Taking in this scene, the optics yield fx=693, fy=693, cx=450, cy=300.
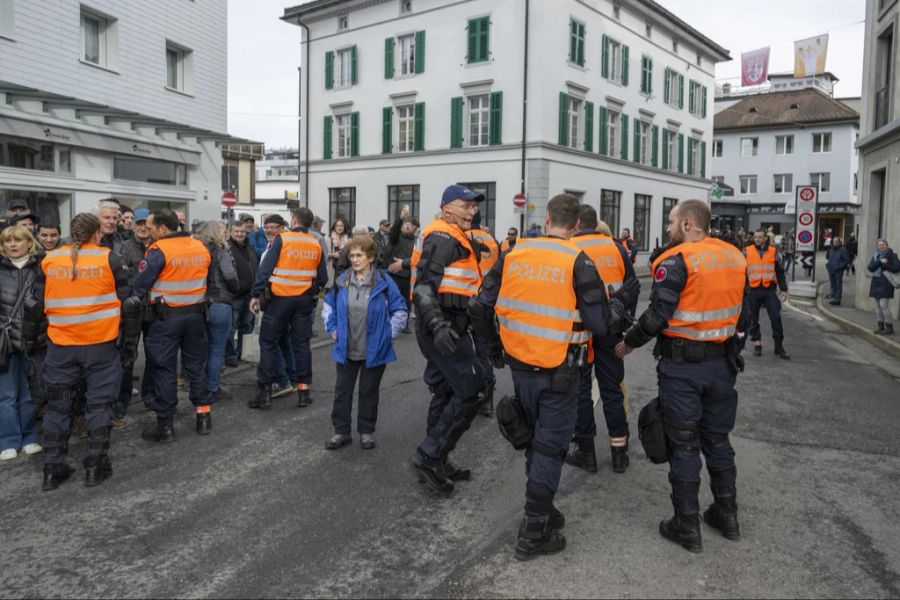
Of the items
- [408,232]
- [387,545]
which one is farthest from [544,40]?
[387,545]

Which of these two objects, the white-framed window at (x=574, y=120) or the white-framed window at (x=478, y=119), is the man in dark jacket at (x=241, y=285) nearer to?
the white-framed window at (x=478, y=119)

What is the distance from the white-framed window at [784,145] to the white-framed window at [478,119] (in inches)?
1486

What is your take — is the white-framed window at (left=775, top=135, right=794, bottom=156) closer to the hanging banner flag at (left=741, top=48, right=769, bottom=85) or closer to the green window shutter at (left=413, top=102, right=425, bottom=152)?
the hanging banner flag at (left=741, top=48, right=769, bottom=85)

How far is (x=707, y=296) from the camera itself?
400cm

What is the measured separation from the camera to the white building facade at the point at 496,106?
2714 centimetres

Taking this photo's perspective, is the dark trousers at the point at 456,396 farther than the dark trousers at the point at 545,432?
Yes

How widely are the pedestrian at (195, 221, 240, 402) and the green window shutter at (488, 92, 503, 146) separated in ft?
70.9

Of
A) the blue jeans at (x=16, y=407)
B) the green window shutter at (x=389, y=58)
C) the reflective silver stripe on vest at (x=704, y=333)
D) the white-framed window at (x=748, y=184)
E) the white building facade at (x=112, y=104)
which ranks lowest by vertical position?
the blue jeans at (x=16, y=407)

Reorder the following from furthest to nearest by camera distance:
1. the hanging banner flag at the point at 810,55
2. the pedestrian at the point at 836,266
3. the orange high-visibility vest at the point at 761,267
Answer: the hanging banner flag at the point at 810,55 < the pedestrian at the point at 836,266 < the orange high-visibility vest at the point at 761,267

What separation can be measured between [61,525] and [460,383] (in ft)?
8.55

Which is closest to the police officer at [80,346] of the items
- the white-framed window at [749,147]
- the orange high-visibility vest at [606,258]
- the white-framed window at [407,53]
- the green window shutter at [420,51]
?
the orange high-visibility vest at [606,258]

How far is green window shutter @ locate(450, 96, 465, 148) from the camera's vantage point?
2853 centimetres

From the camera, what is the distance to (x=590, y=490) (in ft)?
15.7

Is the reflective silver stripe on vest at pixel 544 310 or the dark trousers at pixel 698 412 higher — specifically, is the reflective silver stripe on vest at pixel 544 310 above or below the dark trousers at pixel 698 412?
above
